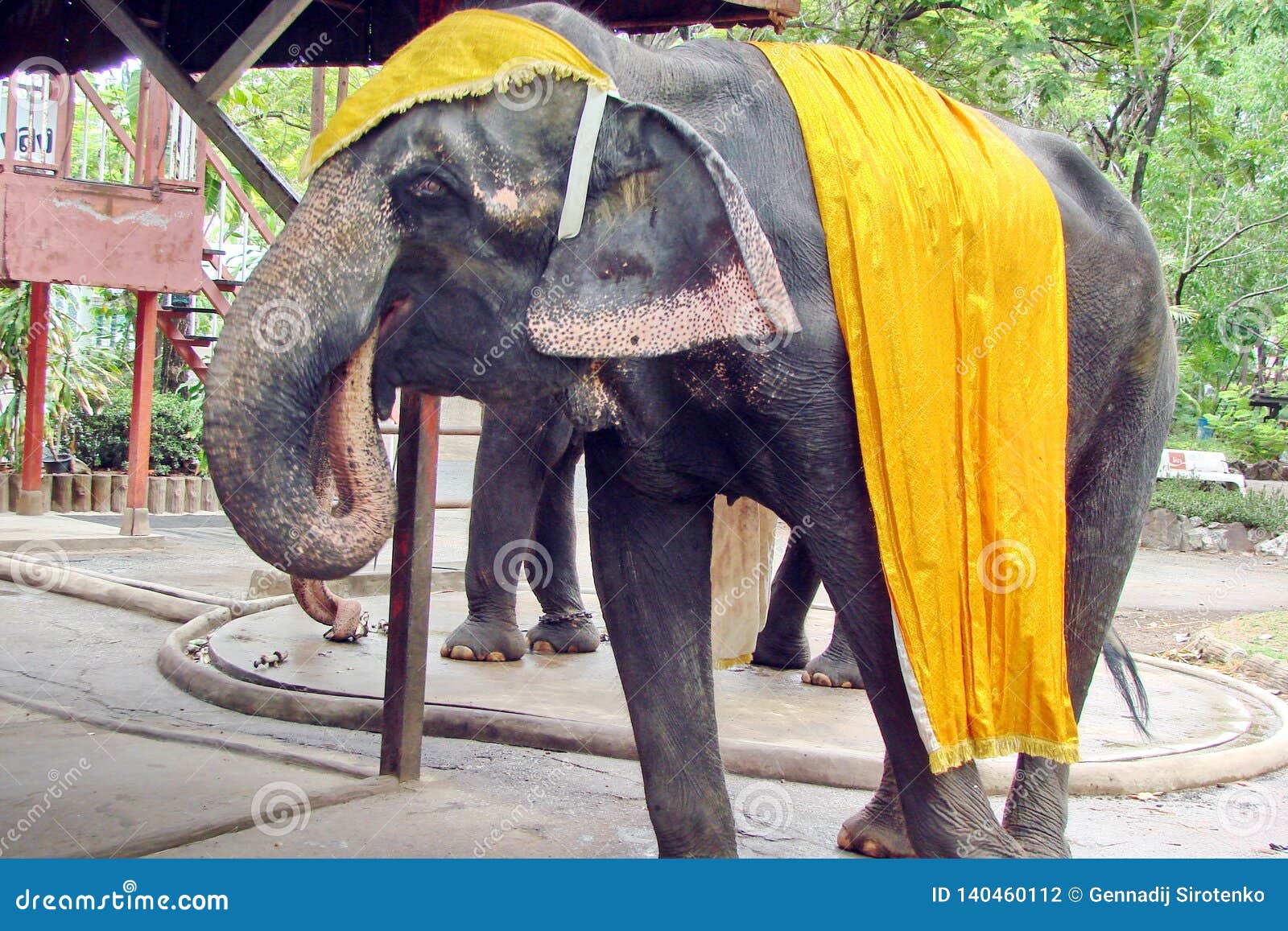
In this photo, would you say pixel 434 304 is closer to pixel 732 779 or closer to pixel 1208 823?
pixel 732 779

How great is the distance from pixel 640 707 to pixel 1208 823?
2.19 metres

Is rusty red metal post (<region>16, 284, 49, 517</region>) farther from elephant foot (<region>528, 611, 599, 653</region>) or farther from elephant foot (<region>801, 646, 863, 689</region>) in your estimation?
elephant foot (<region>801, 646, 863, 689</region>)

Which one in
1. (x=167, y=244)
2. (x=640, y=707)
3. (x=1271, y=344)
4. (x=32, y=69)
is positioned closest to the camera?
(x=640, y=707)

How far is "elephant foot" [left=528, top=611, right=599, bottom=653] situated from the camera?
6387 millimetres

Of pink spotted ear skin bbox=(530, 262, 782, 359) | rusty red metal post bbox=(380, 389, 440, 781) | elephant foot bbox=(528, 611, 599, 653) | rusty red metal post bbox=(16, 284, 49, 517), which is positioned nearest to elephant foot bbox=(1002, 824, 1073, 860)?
pink spotted ear skin bbox=(530, 262, 782, 359)

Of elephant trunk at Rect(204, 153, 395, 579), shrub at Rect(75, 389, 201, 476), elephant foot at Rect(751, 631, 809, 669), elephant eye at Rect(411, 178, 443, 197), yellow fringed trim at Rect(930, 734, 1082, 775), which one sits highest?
elephant eye at Rect(411, 178, 443, 197)

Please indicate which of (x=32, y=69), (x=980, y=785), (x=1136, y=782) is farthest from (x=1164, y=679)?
(x=32, y=69)

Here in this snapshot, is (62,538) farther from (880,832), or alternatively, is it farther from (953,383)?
(953,383)

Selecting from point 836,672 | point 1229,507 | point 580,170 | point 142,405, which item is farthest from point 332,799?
point 1229,507

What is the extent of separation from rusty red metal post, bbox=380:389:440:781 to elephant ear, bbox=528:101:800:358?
1.52 meters

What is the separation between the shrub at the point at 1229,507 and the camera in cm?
1595

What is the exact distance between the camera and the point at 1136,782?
441 centimetres

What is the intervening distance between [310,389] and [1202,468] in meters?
18.0

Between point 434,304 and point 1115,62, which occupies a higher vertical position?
point 1115,62
